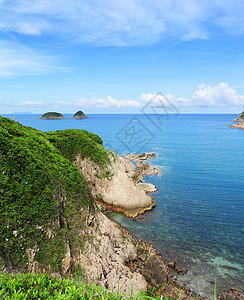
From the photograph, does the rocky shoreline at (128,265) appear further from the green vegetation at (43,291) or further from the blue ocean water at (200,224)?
the green vegetation at (43,291)

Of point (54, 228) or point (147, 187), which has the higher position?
point (54, 228)

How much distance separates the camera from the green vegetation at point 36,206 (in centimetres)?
1095

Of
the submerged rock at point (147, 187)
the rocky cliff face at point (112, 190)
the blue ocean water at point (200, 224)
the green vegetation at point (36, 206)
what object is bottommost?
the blue ocean water at point (200, 224)

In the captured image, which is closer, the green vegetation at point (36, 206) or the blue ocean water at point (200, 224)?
the green vegetation at point (36, 206)

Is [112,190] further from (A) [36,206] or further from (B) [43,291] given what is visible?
(B) [43,291]

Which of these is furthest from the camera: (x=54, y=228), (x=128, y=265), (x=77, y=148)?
(x=77, y=148)

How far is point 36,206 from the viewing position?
1212 cm

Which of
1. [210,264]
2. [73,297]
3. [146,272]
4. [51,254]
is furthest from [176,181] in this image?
[73,297]

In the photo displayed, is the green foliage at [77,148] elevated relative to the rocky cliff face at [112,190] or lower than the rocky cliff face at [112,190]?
elevated

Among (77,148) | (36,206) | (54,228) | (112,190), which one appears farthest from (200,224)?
(77,148)

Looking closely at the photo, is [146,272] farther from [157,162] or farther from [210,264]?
[157,162]

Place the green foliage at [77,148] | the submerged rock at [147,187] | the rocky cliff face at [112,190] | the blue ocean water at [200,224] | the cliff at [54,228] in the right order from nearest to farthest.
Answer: the cliff at [54,228], the blue ocean water at [200,224], the rocky cliff face at [112,190], the green foliage at [77,148], the submerged rock at [147,187]

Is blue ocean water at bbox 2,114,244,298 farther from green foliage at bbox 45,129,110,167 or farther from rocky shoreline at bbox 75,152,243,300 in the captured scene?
green foliage at bbox 45,129,110,167

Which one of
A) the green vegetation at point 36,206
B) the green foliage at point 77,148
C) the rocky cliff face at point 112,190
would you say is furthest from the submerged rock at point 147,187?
the green vegetation at point 36,206
